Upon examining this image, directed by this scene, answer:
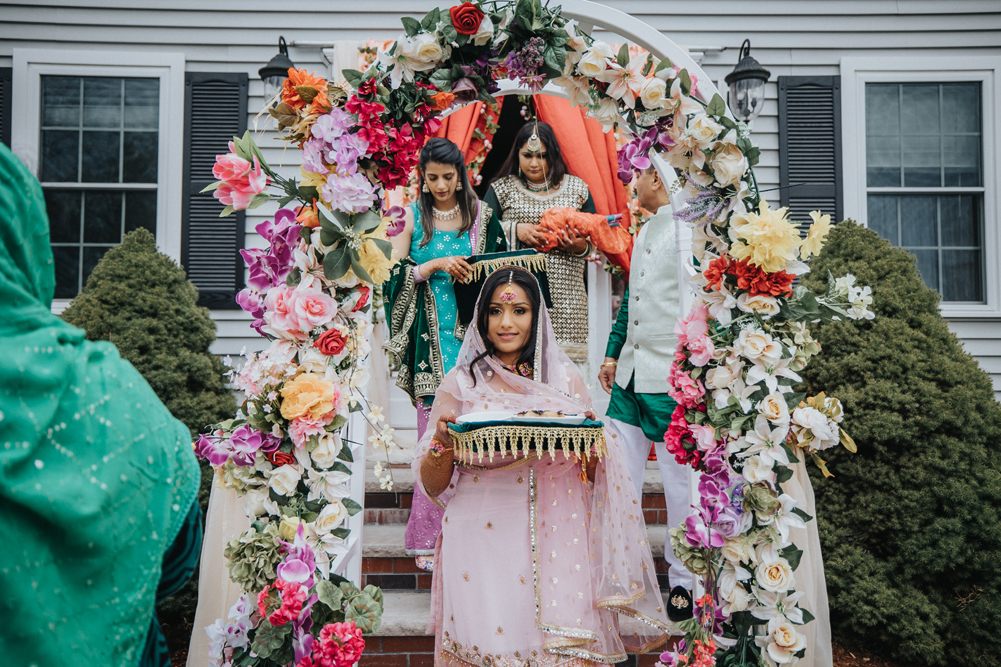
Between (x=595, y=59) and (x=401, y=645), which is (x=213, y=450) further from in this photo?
(x=595, y=59)

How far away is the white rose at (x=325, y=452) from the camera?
224 cm

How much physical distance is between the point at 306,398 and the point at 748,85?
12.0 feet

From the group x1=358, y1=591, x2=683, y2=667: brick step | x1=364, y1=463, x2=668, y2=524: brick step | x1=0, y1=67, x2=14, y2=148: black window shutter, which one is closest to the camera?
x1=358, y1=591, x2=683, y2=667: brick step

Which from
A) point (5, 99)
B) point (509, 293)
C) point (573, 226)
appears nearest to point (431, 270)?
point (509, 293)

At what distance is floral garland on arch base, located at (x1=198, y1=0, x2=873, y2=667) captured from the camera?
2221 mm

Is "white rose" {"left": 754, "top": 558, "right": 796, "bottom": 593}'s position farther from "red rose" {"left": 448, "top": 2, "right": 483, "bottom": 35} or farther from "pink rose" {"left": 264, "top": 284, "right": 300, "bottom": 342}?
"red rose" {"left": 448, "top": 2, "right": 483, "bottom": 35}

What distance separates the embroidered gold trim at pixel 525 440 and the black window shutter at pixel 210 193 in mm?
3361

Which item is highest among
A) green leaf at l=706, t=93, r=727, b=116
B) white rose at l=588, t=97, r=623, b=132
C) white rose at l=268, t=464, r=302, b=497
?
white rose at l=588, t=97, r=623, b=132

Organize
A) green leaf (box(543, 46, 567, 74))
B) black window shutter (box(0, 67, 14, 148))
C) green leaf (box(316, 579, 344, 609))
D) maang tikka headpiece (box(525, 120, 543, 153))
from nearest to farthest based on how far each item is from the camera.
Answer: green leaf (box(316, 579, 344, 609))
green leaf (box(543, 46, 567, 74))
maang tikka headpiece (box(525, 120, 543, 153))
black window shutter (box(0, 67, 14, 148))

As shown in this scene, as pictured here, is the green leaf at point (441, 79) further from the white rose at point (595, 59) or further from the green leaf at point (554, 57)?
the white rose at point (595, 59)

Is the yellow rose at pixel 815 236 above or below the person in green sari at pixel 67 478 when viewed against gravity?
above

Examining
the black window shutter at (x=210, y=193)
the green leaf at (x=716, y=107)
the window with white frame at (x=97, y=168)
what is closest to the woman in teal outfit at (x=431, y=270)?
the green leaf at (x=716, y=107)

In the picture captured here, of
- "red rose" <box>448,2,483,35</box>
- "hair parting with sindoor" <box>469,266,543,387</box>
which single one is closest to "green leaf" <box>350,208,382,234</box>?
"hair parting with sindoor" <box>469,266,543,387</box>

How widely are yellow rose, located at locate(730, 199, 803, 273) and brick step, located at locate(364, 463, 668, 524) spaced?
6.10 feet
